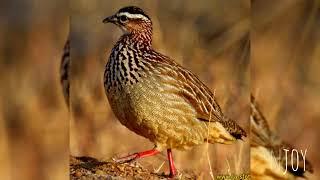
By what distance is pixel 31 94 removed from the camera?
257 cm

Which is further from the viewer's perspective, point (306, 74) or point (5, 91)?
point (5, 91)

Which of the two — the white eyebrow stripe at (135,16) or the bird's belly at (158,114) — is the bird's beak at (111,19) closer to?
the white eyebrow stripe at (135,16)

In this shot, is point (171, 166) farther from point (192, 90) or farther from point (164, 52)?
point (164, 52)

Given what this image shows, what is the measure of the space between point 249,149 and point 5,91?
104 cm

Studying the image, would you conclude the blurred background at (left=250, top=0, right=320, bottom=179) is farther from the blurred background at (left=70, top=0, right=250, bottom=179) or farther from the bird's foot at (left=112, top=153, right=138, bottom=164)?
the bird's foot at (left=112, top=153, right=138, bottom=164)

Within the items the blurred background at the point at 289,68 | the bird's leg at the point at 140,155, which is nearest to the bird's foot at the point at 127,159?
the bird's leg at the point at 140,155

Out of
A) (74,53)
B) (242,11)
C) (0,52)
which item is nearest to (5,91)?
(0,52)

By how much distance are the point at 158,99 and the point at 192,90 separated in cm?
14

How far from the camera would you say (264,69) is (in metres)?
2.38

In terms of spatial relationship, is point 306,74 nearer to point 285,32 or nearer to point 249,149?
point 285,32

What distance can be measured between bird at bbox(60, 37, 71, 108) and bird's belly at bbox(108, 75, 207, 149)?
209 millimetres

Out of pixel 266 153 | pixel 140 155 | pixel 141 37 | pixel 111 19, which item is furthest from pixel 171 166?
pixel 111 19

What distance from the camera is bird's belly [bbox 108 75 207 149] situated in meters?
2.44

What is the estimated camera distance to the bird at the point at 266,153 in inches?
94.0
